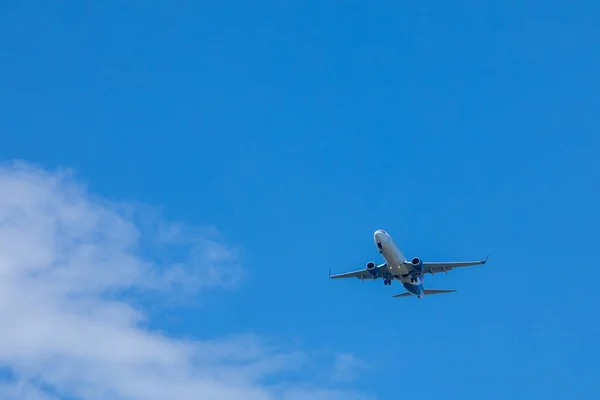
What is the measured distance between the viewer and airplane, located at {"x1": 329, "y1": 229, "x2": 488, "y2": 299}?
4427 inches

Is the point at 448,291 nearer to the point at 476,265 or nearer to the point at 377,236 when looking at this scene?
the point at 476,265

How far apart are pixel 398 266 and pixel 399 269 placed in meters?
0.61

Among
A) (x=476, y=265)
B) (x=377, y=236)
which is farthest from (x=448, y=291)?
(x=377, y=236)

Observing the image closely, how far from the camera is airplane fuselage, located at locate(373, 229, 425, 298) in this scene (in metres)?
112

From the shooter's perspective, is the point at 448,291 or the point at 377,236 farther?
the point at 448,291

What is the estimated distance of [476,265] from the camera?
384 ft

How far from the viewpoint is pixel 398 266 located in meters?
115

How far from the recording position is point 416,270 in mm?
116250

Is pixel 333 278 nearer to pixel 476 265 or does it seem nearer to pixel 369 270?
pixel 369 270

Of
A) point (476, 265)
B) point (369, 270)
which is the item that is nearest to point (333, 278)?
point (369, 270)

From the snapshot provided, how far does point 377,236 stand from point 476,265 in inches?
468

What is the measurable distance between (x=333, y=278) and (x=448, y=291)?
12.3 m

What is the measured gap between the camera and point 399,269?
115500 mm

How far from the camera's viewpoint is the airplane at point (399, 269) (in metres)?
112
